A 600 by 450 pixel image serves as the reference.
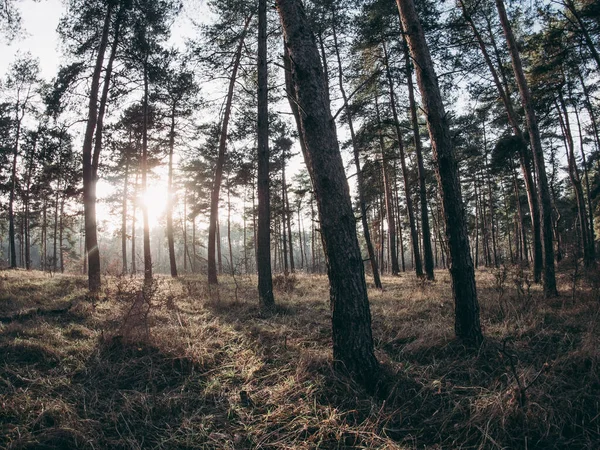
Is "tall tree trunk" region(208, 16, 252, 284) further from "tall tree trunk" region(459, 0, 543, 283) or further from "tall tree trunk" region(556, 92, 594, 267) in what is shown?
"tall tree trunk" region(556, 92, 594, 267)

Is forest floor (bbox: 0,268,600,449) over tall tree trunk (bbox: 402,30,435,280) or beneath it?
beneath

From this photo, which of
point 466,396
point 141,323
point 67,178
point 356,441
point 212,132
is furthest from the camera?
point 212,132

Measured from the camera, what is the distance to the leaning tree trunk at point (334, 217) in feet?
10.2

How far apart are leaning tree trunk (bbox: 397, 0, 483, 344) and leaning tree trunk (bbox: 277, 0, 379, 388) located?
4.95 feet

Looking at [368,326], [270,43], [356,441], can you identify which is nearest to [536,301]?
[368,326]

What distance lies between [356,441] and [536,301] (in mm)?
5763

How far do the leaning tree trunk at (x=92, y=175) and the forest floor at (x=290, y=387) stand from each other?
14.2ft

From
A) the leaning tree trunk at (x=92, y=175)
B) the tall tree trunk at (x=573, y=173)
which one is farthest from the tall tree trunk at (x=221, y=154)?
the tall tree trunk at (x=573, y=173)

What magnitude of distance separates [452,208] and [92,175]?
407 inches

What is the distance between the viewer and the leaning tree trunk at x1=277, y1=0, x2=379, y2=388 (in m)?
3.10

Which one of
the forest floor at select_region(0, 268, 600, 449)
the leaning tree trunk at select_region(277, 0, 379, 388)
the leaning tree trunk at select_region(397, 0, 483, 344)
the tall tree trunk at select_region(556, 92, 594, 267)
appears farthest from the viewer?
→ the tall tree trunk at select_region(556, 92, 594, 267)

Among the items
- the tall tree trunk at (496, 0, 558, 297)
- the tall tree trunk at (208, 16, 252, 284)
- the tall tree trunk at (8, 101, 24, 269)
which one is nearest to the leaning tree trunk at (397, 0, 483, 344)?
the tall tree trunk at (496, 0, 558, 297)

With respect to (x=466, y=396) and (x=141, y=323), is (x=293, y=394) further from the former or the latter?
(x=141, y=323)

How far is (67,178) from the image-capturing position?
34.5ft
